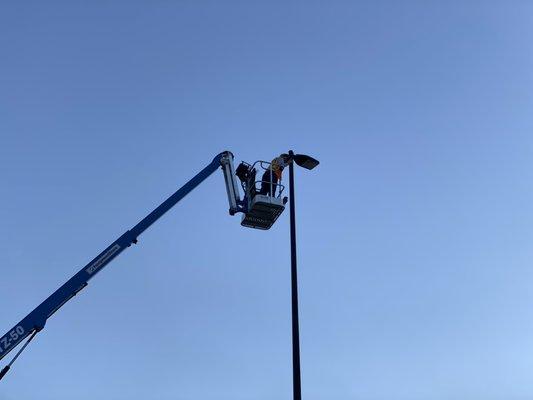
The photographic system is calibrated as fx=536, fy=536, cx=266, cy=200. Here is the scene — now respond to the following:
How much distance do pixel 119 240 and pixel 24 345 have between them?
405 cm

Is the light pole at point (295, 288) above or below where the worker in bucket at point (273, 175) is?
below

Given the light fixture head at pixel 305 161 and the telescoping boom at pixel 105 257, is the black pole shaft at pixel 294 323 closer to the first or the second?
the light fixture head at pixel 305 161

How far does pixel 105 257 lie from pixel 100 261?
200 millimetres

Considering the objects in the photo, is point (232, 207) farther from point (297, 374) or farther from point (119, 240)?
point (297, 374)

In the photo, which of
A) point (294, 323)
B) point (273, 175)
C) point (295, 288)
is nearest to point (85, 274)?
point (273, 175)

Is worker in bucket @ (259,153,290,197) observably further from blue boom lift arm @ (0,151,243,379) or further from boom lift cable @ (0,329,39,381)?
boom lift cable @ (0,329,39,381)

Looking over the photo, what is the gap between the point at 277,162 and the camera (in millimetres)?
17516

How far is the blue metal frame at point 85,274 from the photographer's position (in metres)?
15.3

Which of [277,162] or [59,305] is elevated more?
[277,162]

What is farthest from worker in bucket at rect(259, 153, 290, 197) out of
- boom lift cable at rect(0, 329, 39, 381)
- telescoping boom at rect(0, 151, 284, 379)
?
boom lift cable at rect(0, 329, 39, 381)

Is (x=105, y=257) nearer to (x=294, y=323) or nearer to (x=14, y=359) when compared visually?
(x=14, y=359)

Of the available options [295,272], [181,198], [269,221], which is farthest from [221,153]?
[295,272]

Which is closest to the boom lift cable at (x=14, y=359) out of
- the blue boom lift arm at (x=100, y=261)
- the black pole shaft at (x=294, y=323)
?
the blue boom lift arm at (x=100, y=261)

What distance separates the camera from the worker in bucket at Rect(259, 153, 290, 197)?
17.0m
